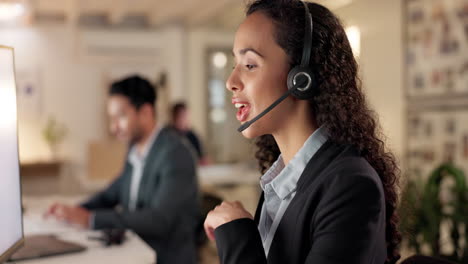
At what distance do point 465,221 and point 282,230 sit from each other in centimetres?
206

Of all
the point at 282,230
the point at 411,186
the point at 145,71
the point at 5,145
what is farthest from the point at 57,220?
the point at 145,71

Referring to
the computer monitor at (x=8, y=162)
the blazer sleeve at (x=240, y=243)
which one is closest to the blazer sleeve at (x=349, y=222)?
the blazer sleeve at (x=240, y=243)

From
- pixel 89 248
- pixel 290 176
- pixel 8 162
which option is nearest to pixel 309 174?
pixel 290 176

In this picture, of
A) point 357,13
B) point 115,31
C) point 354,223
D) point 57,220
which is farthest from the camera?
point 115,31

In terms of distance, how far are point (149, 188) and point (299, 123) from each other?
1.34m

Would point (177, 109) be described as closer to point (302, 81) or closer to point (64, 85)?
point (64, 85)

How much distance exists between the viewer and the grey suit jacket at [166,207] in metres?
1.95

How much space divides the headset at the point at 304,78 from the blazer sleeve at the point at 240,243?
0.23 m

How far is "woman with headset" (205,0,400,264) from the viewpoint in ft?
3.02

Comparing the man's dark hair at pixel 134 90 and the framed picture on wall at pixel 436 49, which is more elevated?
the framed picture on wall at pixel 436 49

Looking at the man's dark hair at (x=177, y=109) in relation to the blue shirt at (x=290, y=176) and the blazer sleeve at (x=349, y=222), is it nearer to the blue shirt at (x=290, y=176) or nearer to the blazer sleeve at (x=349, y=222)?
the blue shirt at (x=290, y=176)

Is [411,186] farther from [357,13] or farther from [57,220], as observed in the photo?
[357,13]

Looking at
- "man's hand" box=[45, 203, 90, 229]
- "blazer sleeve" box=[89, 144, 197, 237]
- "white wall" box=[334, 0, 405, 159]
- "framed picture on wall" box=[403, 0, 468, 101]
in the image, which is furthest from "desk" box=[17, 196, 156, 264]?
"white wall" box=[334, 0, 405, 159]

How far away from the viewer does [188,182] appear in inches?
84.1
